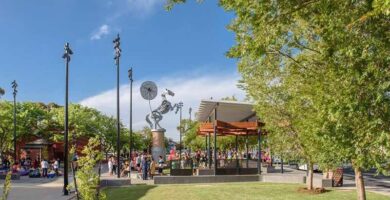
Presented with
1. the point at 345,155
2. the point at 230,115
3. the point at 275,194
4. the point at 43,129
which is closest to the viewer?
the point at 345,155

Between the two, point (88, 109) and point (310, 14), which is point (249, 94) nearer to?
point (310, 14)

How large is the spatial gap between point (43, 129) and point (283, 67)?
6081 centimetres

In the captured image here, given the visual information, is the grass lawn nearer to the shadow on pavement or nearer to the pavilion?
the shadow on pavement

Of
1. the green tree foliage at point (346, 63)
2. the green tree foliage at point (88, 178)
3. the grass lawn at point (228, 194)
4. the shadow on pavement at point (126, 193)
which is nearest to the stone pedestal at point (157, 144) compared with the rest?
the shadow on pavement at point (126, 193)

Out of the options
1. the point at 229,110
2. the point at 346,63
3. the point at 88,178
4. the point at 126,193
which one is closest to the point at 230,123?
the point at 229,110

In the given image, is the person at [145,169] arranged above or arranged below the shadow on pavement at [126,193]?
above

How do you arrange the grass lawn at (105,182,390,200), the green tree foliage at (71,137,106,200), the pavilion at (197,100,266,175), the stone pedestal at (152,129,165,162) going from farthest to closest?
the stone pedestal at (152,129,165,162) → the pavilion at (197,100,266,175) → the grass lawn at (105,182,390,200) → the green tree foliage at (71,137,106,200)

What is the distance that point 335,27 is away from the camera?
28.9 ft

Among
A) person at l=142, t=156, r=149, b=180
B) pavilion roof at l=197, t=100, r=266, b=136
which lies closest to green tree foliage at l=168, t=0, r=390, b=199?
pavilion roof at l=197, t=100, r=266, b=136

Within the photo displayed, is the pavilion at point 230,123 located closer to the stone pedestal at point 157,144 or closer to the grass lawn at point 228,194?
the grass lawn at point 228,194

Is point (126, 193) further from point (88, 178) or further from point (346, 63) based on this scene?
point (346, 63)

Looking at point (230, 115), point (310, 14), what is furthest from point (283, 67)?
point (230, 115)

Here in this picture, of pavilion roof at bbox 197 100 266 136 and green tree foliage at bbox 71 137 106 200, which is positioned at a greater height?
pavilion roof at bbox 197 100 266 136

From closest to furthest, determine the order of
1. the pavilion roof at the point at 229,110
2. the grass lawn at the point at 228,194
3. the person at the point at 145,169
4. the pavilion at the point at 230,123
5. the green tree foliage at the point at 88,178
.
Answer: the green tree foliage at the point at 88,178 < the grass lawn at the point at 228,194 < the pavilion at the point at 230,123 < the person at the point at 145,169 < the pavilion roof at the point at 229,110
